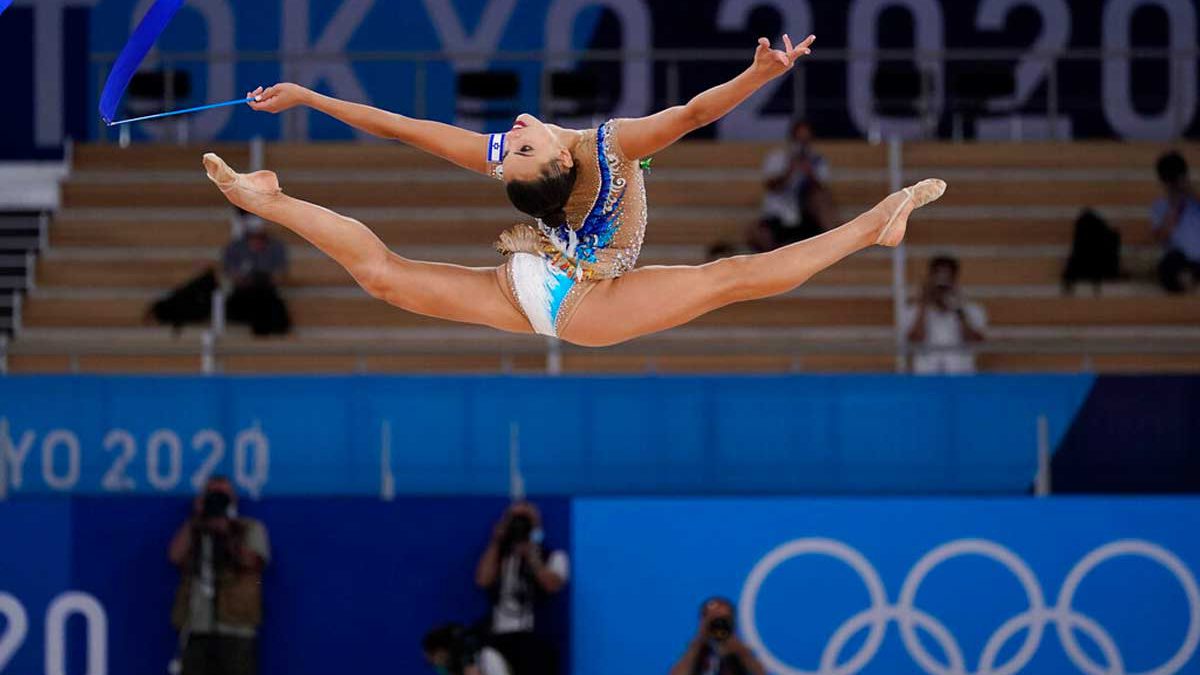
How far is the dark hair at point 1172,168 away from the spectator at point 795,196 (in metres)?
2.11

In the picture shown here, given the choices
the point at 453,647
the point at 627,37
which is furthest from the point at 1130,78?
the point at 453,647

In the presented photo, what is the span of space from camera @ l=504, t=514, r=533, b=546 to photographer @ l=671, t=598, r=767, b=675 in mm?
937

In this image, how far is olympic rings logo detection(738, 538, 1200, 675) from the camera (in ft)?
30.8

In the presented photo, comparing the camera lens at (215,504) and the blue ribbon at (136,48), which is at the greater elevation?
the blue ribbon at (136,48)

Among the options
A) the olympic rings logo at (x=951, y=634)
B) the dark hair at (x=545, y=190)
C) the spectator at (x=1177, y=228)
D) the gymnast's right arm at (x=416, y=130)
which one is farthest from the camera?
the spectator at (x=1177, y=228)

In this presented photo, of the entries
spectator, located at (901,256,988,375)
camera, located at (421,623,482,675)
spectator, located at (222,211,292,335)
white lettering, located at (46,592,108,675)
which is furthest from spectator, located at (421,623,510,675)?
spectator, located at (222,211,292,335)

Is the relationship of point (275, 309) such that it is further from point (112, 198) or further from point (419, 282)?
point (419, 282)

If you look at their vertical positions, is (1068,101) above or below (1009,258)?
above

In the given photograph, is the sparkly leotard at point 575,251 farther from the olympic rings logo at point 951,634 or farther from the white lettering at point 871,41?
the white lettering at point 871,41

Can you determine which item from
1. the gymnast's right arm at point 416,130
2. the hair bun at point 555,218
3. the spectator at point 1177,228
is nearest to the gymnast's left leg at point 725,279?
the hair bun at point 555,218

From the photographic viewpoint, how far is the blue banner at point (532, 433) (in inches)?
375

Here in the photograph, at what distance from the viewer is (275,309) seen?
1164cm

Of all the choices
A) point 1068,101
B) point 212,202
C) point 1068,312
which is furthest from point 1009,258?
point 212,202

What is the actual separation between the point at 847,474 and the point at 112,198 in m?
6.30
